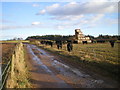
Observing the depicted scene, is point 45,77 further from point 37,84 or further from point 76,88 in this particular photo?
point 76,88

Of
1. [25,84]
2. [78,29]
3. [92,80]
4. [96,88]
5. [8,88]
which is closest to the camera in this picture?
[8,88]

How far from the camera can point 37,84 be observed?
394 inches

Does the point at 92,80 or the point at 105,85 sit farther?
the point at 92,80

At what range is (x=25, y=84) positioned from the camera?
30.9ft

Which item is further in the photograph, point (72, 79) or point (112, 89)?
point (72, 79)

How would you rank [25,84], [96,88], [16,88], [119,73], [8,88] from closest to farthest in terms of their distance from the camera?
1. [8,88]
2. [16,88]
3. [96,88]
4. [25,84]
5. [119,73]

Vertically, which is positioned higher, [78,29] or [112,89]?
[78,29]

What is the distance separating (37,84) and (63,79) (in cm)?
194

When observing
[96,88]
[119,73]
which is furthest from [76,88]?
[119,73]

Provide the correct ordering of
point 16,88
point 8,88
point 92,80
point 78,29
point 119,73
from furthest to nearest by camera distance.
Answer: point 78,29, point 119,73, point 92,80, point 16,88, point 8,88

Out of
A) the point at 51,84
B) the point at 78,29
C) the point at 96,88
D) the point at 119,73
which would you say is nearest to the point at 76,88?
the point at 96,88

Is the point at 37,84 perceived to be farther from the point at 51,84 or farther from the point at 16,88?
the point at 16,88

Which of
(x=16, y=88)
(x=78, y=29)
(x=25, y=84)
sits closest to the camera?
(x=16, y=88)

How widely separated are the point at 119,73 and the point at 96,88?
3283 millimetres
